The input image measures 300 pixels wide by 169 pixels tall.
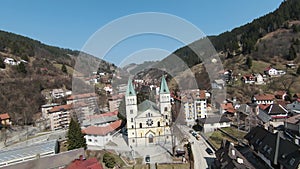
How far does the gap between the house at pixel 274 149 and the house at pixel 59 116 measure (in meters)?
28.7

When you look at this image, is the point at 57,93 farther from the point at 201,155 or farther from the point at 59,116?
the point at 201,155

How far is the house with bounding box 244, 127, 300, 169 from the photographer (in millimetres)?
12047

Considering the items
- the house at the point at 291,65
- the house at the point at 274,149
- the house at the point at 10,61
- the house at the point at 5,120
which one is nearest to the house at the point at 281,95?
the house at the point at 291,65

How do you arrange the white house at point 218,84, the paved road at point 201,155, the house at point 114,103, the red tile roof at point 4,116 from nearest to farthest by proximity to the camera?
1. the paved road at point 201,155
2. the red tile roof at point 4,116
3. the house at point 114,103
4. the white house at point 218,84

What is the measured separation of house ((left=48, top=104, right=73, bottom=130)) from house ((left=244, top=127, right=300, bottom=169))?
94.1ft

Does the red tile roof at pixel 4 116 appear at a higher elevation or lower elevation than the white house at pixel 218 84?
lower

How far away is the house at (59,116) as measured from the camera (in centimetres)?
3420

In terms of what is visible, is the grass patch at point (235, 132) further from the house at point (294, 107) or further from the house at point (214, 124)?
the house at point (294, 107)

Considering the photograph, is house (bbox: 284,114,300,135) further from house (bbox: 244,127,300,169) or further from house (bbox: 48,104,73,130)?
house (bbox: 48,104,73,130)

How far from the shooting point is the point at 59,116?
35.2 m

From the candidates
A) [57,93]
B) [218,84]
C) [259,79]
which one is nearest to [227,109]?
[218,84]

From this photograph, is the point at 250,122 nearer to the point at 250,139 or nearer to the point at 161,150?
the point at 250,139

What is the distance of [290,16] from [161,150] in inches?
2721

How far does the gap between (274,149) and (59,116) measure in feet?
102
